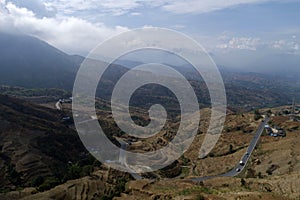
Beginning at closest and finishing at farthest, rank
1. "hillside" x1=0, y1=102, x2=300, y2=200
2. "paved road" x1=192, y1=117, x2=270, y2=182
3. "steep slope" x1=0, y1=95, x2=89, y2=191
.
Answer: "hillside" x1=0, y1=102, x2=300, y2=200
"steep slope" x1=0, y1=95, x2=89, y2=191
"paved road" x1=192, y1=117, x2=270, y2=182

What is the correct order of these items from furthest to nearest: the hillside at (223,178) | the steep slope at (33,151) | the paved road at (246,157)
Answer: the paved road at (246,157)
the steep slope at (33,151)
the hillside at (223,178)

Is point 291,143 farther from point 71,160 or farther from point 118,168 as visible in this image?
point 71,160

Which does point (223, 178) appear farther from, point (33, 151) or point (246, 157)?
point (33, 151)

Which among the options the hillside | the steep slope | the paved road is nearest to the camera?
the hillside

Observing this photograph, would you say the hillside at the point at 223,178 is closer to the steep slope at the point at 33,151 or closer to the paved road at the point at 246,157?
the paved road at the point at 246,157

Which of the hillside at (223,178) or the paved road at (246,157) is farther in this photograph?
the paved road at (246,157)

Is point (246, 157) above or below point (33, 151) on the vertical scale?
below

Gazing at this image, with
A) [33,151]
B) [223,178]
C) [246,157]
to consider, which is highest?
[223,178]

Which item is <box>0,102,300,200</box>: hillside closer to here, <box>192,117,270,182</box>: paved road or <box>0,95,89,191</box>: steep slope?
<box>192,117,270,182</box>: paved road

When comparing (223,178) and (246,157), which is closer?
(223,178)

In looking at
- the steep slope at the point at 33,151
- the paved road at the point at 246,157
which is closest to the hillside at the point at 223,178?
the paved road at the point at 246,157

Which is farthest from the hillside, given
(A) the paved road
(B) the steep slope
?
(B) the steep slope

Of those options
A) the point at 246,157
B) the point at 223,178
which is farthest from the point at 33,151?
the point at 246,157

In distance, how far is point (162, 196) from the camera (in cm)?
2536
